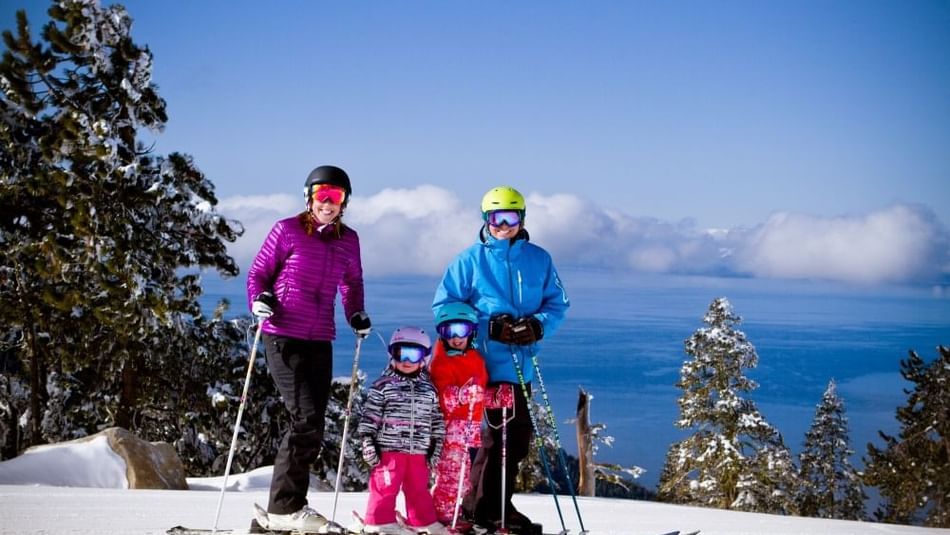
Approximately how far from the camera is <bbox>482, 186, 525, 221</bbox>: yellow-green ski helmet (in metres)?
5.72

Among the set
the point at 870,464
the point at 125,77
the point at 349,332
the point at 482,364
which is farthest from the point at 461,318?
the point at 870,464

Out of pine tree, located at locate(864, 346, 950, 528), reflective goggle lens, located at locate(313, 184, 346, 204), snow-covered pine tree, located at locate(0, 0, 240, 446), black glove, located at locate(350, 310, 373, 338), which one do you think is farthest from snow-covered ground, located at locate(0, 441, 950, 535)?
pine tree, located at locate(864, 346, 950, 528)

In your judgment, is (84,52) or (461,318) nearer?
(461,318)

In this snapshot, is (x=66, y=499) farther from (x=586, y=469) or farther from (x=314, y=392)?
(x=586, y=469)

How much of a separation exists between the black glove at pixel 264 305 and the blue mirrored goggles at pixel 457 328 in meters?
1.09

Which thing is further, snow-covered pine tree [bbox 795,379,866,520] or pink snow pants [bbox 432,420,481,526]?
snow-covered pine tree [bbox 795,379,866,520]

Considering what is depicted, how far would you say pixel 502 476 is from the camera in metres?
5.53

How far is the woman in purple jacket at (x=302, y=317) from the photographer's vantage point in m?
5.23

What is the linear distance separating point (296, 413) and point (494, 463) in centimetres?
137

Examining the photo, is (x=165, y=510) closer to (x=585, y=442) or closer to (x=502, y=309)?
(x=502, y=309)

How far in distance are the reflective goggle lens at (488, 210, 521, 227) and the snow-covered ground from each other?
2692mm

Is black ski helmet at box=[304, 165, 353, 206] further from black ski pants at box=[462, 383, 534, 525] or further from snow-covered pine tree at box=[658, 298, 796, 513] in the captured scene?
snow-covered pine tree at box=[658, 298, 796, 513]

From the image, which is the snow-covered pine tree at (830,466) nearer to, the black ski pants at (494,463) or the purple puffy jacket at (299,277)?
the black ski pants at (494,463)

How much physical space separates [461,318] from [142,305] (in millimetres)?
10954
